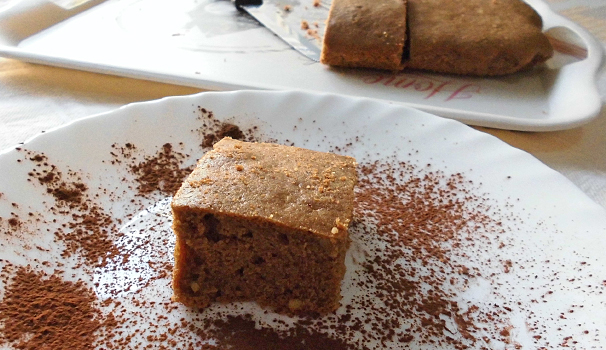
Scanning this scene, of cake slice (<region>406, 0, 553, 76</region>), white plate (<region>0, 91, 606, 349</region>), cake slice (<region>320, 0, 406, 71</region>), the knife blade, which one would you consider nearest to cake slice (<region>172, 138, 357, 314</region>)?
white plate (<region>0, 91, 606, 349</region>)

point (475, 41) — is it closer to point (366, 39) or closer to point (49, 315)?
point (366, 39)

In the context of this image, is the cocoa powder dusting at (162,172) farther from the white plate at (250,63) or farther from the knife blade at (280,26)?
the knife blade at (280,26)

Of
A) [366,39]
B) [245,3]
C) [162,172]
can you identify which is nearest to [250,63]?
[366,39]

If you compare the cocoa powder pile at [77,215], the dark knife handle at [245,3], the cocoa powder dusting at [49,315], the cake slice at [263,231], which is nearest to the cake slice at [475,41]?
the dark knife handle at [245,3]

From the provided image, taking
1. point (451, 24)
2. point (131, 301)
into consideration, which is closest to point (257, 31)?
point (451, 24)

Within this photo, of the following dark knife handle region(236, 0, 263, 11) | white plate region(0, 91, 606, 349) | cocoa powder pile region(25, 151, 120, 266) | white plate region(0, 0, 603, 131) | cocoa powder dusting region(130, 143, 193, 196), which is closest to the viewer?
white plate region(0, 91, 606, 349)

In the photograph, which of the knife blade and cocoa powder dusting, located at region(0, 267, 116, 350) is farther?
the knife blade

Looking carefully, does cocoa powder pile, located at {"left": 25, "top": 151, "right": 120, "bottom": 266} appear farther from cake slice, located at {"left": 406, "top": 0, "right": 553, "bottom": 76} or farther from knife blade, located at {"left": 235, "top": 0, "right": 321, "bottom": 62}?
cake slice, located at {"left": 406, "top": 0, "right": 553, "bottom": 76}
